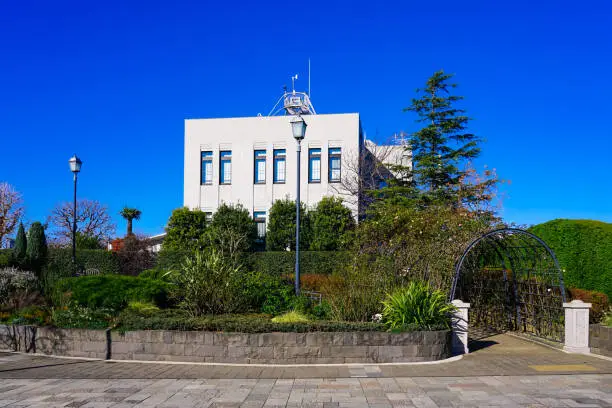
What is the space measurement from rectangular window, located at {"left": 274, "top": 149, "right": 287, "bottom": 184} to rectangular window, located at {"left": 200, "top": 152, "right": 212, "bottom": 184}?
354 centimetres

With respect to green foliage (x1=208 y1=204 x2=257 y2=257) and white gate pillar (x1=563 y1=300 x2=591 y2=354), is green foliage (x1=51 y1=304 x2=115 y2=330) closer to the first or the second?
white gate pillar (x1=563 y1=300 x2=591 y2=354)

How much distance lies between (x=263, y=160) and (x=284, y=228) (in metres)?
4.37

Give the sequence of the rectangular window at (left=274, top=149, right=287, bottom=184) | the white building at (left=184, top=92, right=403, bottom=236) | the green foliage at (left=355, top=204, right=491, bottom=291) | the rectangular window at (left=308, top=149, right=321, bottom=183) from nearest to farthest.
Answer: the green foliage at (left=355, top=204, right=491, bottom=291) < the white building at (left=184, top=92, right=403, bottom=236) < the rectangular window at (left=308, top=149, right=321, bottom=183) < the rectangular window at (left=274, top=149, right=287, bottom=184)

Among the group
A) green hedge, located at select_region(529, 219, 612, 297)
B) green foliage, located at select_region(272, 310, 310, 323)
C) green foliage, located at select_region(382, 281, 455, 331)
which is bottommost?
green foliage, located at select_region(272, 310, 310, 323)

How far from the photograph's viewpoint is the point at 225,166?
26719 millimetres

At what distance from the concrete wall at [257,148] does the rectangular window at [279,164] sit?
248 millimetres

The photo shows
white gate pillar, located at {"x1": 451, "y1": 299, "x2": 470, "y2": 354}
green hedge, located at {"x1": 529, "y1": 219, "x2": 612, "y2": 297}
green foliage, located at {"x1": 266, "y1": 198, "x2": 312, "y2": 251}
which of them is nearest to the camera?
white gate pillar, located at {"x1": 451, "y1": 299, "x2": 470, "y2": 354}

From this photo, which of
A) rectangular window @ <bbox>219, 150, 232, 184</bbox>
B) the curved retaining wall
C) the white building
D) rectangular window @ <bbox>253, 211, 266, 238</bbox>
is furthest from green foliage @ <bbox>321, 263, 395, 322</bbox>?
rectangular window @ <bbox>219, 150, 232, 184</bbox>

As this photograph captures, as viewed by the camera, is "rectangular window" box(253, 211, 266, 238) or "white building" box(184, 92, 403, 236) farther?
"rectangular window" box(253, 211, 266, 238)

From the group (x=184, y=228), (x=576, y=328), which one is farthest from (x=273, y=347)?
(x=184, y=228)

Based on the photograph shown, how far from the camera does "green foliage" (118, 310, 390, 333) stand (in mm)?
9531

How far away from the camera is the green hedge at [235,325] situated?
9531 mm

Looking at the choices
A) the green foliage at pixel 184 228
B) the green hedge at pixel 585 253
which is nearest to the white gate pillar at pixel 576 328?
the green hedge at pixel 585 253

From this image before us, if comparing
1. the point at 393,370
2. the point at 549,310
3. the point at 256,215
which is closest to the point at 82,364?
the point at 393,370
